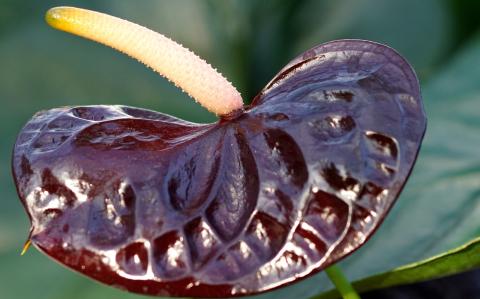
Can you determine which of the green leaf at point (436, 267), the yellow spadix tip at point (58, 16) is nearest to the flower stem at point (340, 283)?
the green leaf at point (436, 267)

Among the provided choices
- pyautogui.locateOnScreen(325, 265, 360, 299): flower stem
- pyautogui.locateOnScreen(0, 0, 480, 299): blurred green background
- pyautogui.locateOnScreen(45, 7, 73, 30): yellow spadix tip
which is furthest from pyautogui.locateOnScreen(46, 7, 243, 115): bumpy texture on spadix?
pyautogui.locateOnScreen(0, 0, 480, 299): blurred green background

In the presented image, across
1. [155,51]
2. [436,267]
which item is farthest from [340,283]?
[155,51]

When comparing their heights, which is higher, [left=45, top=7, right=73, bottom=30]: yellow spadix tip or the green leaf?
[left=45, top=7, right=73, bottom=30]: yellow spadix tip

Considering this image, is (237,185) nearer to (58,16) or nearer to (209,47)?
(58,16)

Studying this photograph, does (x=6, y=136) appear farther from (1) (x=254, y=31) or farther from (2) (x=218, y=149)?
(2) (x=218, y=149)

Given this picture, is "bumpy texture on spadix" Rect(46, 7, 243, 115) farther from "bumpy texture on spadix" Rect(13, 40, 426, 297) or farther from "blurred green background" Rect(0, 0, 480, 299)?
"blurred green background" Rect(0, 0, 480, 299)
